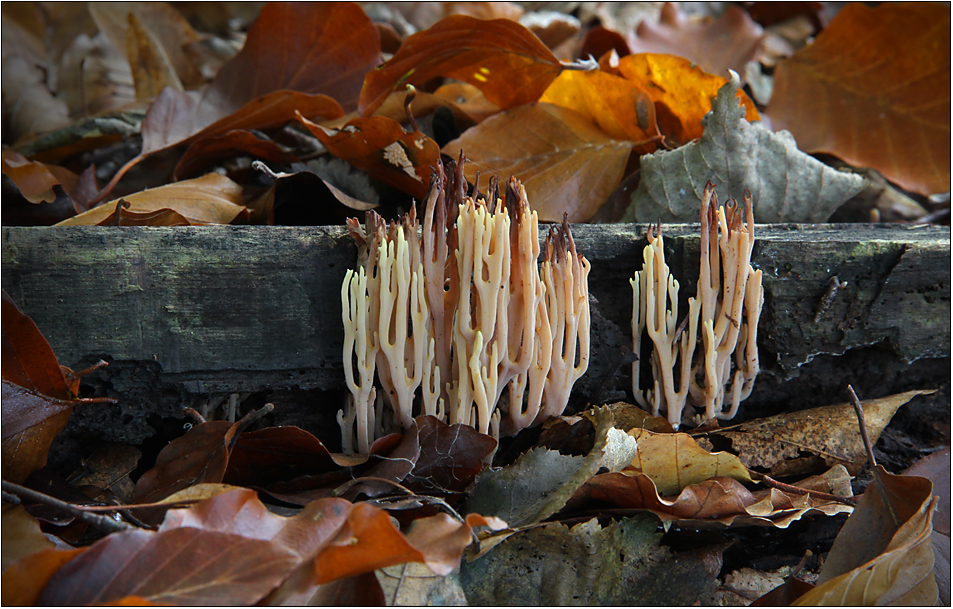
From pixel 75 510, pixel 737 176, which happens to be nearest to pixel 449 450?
pixel 75 510

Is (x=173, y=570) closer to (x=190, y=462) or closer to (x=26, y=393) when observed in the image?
(x=190, y=462)

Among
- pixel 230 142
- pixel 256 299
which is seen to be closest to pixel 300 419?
pixel 256 299

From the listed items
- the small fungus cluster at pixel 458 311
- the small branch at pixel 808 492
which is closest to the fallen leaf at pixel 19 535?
the small fungus cluster at pixel 458 311

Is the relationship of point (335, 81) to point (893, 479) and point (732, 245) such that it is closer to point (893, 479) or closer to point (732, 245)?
point (732, 245)

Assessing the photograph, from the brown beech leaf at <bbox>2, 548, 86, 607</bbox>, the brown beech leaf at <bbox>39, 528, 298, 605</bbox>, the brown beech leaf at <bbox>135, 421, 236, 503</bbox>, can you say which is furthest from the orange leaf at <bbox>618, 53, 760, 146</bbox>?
the brown beech leaf at <bbox>2, 548, 86, 607</bbox>

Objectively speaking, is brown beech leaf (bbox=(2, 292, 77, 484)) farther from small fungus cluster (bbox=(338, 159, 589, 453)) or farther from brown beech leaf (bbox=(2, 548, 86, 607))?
small fungus cluster (bbox=(338, 159, 589, 453))

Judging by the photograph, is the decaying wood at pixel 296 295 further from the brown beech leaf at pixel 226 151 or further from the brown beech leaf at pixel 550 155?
the brown beech leaf at pixel 226 151
